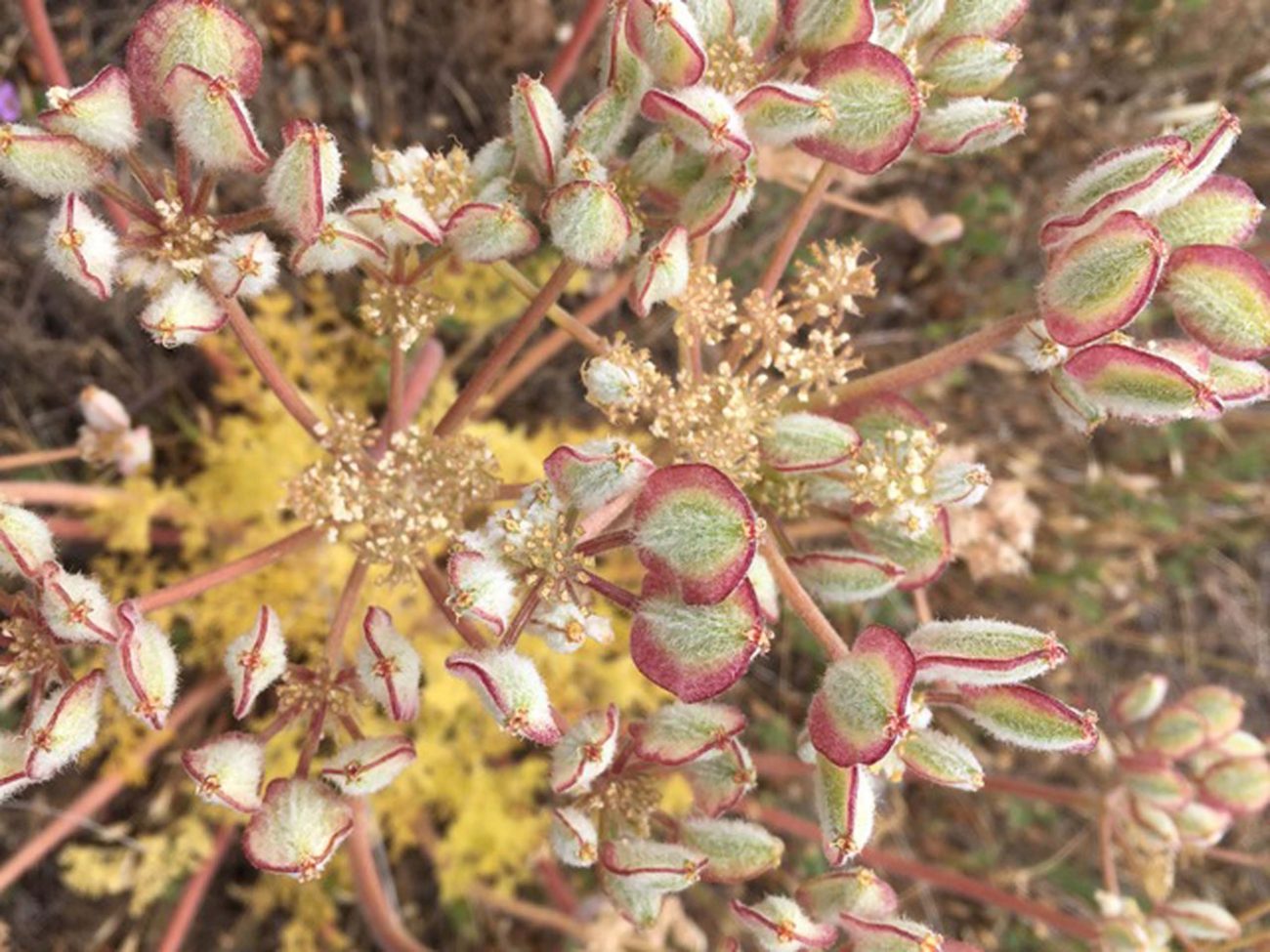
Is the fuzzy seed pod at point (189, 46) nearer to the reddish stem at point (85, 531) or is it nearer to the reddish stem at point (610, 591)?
the reddish stem at point (610, 591)

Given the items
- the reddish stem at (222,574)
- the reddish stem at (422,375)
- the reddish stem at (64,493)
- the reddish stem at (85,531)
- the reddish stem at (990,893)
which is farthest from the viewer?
the reddish stem at (85,531)

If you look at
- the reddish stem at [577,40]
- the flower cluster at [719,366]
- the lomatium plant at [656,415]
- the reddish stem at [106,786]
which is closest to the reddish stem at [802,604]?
the lomatium plant at [656,415]

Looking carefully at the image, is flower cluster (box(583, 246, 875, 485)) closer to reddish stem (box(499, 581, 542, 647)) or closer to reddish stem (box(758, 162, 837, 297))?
reddish stem (box(758, 162, 837, 297))

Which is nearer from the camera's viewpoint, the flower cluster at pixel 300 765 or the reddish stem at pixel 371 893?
the flower cluster at pixel 300 765

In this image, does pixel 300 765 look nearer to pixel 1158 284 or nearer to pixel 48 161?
pixel 48 161

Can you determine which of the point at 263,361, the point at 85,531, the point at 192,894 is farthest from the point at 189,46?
the point at 192,894

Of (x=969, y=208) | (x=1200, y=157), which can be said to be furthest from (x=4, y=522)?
(x=969, y=208)

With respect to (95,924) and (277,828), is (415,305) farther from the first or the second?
(95,924)

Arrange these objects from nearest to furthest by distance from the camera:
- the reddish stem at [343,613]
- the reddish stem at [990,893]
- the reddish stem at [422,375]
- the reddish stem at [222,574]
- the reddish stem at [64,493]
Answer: the reddish stem at [222,574], the reddish stem at [343,613], the reddish stem at [64,493], the reddish stem at [990,893], the reddish stem at [422,375]
